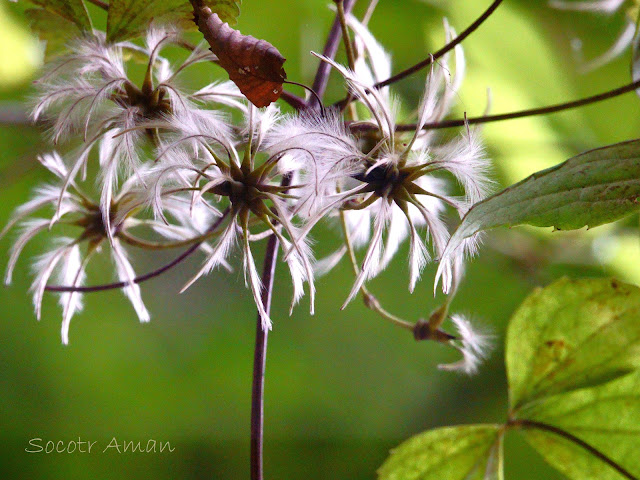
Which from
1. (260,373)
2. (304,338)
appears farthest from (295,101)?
(304,338)

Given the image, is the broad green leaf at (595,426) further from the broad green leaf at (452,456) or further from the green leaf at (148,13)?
the green leaf at (148,13)


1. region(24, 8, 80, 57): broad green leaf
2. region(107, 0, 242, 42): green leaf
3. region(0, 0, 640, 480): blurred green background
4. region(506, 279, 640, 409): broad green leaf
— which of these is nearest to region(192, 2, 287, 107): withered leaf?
region(107, 0, 242, 42): green leaf

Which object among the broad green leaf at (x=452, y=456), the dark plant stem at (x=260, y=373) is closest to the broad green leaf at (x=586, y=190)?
the dark plant stem at (x=260, y=373)

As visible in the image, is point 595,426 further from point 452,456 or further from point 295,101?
point 295,101

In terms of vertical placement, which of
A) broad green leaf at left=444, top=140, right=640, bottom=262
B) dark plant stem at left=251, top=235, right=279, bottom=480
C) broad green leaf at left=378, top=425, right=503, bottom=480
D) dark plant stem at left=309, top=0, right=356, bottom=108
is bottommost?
broad green leaf at left=378, top=425, right=503, bottom=480

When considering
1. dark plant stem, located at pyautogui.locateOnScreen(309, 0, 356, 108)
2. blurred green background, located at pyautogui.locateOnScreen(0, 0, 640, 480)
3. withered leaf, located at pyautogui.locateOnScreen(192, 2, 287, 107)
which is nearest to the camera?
withered leaf, located at pyautogui.locateOnScreen(192, 2, 287, 107)

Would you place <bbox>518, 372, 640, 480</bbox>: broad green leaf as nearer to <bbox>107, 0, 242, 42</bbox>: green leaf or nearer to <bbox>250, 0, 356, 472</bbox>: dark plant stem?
<bbox>250, 0, 356, 472</bbox>: dark plant stem
